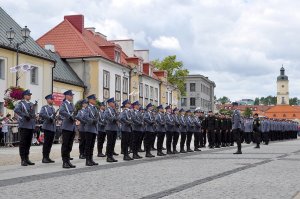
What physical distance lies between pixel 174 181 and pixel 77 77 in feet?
120

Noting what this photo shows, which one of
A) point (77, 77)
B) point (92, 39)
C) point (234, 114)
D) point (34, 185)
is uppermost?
point (92, 39)

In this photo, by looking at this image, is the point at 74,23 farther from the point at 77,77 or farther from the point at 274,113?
the point at 274,113

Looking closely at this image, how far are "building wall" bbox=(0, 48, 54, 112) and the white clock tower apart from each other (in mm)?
146300

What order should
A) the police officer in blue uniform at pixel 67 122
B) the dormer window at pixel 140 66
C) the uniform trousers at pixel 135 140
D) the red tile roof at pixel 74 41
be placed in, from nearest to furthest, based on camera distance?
the police officer in blue uniform at pixel 67 122 → the uniform trousers at pixel 135 140 → the red tile roof at pixel 74 41 → the dormer window at pixel 140 66

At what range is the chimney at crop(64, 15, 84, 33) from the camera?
162ft

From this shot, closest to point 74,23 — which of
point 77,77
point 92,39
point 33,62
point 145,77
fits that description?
point 92,39

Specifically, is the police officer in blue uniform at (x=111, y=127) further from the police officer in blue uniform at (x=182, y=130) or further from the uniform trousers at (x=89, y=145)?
the police officer in blue uniform at (x=182, y=130)

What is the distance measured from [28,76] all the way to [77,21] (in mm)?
15925

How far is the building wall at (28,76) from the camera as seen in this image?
105ft

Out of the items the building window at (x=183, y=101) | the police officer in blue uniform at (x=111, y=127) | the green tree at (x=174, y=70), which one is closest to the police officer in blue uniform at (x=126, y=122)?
the police officer in blue uniform at (x=111, y=127)

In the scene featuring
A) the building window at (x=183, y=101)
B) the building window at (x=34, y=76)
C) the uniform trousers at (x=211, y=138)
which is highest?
the building window at (x=183, y=101)

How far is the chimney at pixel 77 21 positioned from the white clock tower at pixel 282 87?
135 metres

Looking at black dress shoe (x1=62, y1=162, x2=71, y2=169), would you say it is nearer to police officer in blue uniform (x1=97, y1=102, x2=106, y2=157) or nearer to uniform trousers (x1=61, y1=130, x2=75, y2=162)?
uniform trousers (x1=61, y1=130, x2=75, y2=162)

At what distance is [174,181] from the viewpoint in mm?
9828
